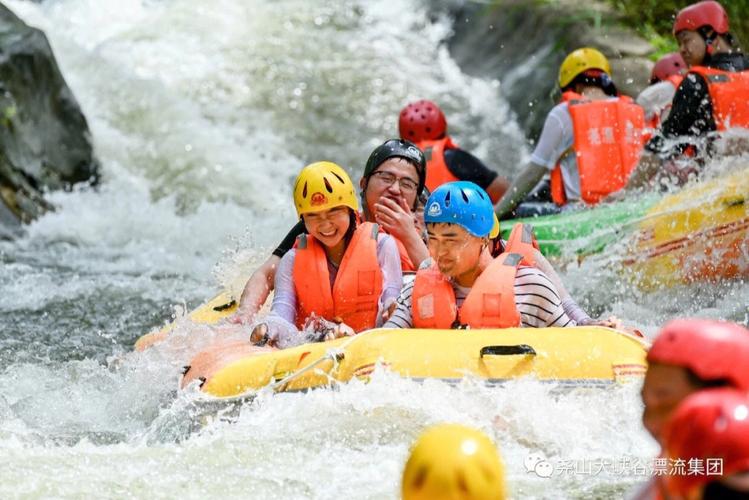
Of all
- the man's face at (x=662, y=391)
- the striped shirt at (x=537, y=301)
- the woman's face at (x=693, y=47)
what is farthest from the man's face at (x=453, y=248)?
the woman's face at (x=693, y=47)

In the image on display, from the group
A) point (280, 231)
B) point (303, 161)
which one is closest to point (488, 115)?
point (303, 161)

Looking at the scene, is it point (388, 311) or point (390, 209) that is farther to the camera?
point (390, 209)

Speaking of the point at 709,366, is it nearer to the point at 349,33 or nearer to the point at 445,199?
the point at 445,199

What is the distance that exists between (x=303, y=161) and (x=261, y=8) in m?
4.35

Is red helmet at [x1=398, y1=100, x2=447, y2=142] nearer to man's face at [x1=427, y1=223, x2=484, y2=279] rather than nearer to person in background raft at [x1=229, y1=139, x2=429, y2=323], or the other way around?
person in background raft at [x1=229, y1=139, x2=429, y2=323]

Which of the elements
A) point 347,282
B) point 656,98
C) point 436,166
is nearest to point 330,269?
point 347,282

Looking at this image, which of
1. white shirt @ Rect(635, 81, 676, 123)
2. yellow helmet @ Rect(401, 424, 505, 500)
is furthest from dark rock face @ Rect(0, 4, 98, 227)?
yellow helmet @ Rect(401, 424, 505, 500)

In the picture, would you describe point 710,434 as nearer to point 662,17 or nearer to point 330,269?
point 330,269

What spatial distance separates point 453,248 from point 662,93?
13.9ft

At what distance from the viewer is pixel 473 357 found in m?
4.23

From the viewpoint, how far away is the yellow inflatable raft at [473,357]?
4195mm

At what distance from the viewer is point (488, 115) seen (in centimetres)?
1245

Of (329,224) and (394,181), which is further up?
(394,181)

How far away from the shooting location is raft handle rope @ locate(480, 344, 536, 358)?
4207mm
